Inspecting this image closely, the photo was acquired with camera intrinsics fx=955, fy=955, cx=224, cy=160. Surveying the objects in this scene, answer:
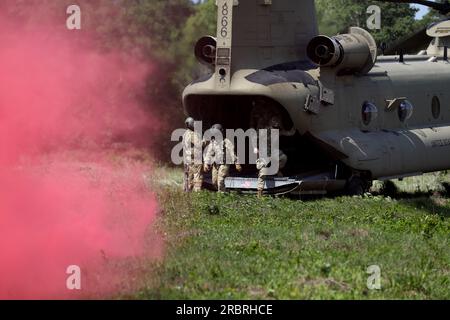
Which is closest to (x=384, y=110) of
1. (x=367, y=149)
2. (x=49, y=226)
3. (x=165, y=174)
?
(x=367, y=149)

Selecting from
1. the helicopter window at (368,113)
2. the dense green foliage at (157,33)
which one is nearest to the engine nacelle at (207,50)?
the dense green foliage at (157,33)

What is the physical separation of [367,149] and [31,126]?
382 inches

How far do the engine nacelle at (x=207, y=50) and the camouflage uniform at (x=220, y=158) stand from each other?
6.83 ft

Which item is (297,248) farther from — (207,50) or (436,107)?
(436,107)

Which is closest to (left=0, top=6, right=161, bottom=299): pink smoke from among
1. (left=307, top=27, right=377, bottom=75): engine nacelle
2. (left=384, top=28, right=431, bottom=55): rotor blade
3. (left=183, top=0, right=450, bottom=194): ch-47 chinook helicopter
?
(left=183, top=0, right=450, bottom=194): ch-47 chinook helicopter

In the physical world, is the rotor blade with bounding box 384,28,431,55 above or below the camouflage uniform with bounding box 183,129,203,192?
above

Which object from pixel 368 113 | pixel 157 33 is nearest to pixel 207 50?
pixel 157 33

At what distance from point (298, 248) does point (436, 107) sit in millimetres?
11935

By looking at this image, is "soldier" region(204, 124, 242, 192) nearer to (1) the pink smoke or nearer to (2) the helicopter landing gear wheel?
(1) the pink smoke

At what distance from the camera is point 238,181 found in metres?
21.4

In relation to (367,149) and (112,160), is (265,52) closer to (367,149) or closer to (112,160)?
(367,149)

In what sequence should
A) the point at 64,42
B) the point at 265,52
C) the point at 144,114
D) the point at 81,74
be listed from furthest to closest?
1. the point at 144,114
2. the point at 265,52
3. the point at 81,74
4. the point at 64,42

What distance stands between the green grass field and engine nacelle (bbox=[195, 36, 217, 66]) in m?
3.45

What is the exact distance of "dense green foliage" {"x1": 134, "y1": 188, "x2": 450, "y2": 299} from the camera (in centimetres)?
1198
